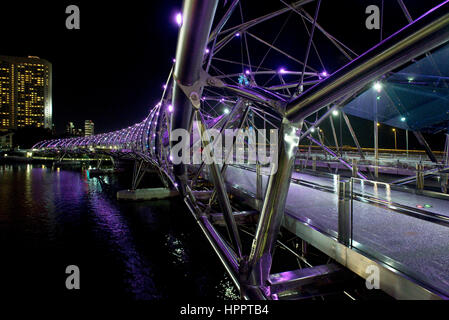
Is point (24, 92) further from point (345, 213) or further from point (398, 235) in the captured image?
point (398, 235)

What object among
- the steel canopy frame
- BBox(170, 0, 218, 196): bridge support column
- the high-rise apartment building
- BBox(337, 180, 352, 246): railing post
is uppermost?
the high-rise apartment building

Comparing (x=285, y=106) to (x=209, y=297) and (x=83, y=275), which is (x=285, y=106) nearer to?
(x=209, y=297)

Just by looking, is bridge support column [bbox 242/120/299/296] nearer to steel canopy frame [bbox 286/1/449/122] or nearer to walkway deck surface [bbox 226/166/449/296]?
steel canopy frame [bbox 286/1/449/122]

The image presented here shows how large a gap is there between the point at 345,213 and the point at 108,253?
13.9 m

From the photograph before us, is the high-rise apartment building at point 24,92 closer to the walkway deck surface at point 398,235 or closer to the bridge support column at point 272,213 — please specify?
the walkway deck surface at point 398,235

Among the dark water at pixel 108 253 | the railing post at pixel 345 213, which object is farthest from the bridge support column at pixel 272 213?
the dark water at pixel 108 253

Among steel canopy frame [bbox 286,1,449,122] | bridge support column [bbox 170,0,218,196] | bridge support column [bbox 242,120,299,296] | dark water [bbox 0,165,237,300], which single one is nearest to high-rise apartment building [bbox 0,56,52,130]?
dark water [bbox 0,165,237,300]

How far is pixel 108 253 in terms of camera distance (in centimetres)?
1420

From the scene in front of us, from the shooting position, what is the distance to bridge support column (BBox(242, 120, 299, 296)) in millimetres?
3264

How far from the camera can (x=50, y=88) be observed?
194m

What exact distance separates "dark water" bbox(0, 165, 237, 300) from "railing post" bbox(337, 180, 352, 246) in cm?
731

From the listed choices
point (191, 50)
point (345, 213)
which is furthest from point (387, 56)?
point (345, 213)
